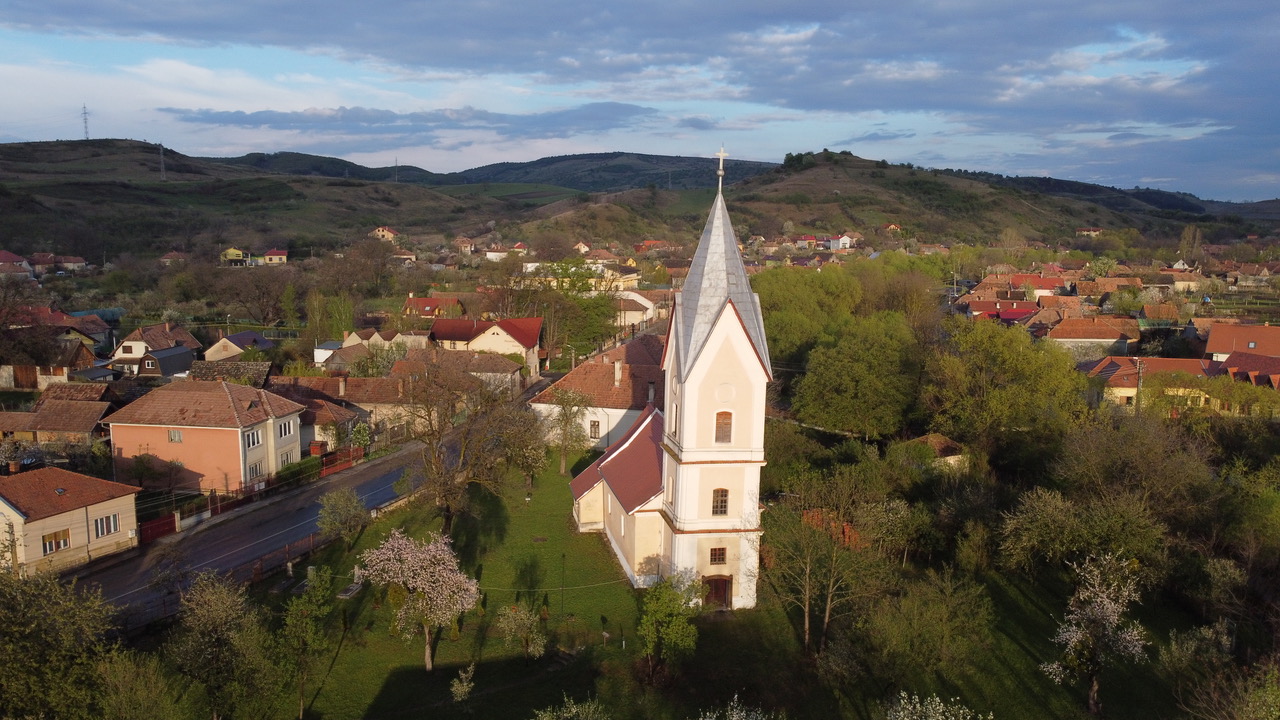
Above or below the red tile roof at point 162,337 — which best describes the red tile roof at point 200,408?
above

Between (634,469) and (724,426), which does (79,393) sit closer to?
(634,469)

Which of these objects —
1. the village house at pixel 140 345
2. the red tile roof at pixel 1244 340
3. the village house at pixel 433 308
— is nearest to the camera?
the red tile roof at pixel 1244 340

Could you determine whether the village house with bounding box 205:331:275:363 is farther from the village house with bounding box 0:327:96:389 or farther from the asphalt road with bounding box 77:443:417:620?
the asphalt road with bounding box 77:443:417:620

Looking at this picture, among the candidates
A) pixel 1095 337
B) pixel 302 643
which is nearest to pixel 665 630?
pixel 302 643

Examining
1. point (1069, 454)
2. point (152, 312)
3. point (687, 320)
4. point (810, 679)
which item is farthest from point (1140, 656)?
point (152, 312)

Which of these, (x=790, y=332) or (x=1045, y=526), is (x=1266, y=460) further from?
(x=790, y=332)

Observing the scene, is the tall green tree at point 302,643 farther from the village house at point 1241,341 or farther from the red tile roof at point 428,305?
the red tile roof at point 428,305

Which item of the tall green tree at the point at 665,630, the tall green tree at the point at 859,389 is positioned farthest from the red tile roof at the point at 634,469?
the tall green tree at the point at 859,389
